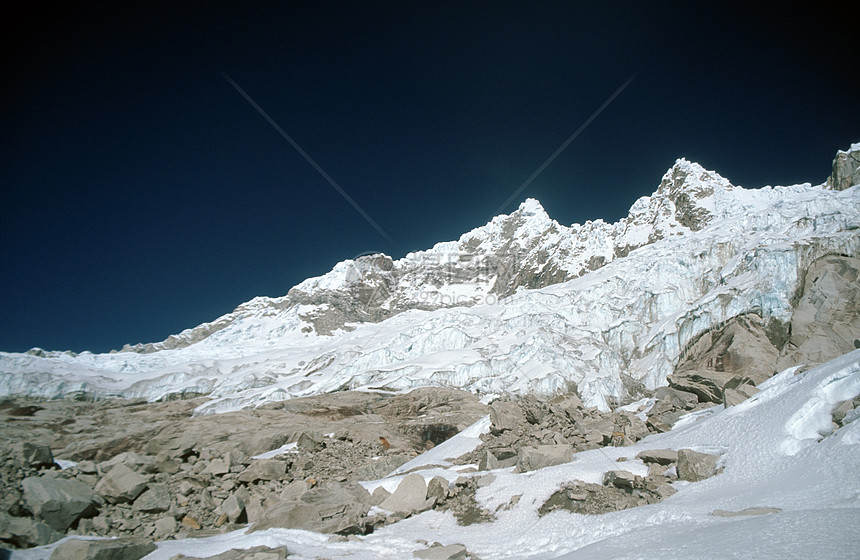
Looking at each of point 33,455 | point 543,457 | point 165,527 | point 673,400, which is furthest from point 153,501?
point 673,400

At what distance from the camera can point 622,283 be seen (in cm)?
6456

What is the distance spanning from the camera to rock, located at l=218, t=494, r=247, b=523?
39.4 feet

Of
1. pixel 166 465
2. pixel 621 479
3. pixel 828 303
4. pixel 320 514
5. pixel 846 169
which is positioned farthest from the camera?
pixel 846 169

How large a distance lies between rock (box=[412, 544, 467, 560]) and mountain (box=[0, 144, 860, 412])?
18.1 meters

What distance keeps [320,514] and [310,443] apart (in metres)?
10.3

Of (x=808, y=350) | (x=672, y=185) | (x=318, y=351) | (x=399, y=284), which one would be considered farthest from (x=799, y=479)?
(x=399, y=284)

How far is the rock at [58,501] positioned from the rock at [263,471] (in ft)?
14.6

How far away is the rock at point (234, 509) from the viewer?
1200 centimetres

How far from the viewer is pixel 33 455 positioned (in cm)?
1445

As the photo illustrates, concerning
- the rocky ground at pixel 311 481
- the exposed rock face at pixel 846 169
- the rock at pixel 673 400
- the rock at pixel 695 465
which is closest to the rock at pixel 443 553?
the rocky ground at pixel 311 481

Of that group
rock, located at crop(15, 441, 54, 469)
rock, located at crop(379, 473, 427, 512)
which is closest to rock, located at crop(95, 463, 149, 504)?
rock, located at crop(15, 441, 54, 469)

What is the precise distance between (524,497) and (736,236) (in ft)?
201

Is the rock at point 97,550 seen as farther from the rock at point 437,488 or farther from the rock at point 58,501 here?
the rock at point 437,488

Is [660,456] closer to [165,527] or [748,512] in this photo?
[748,512]
